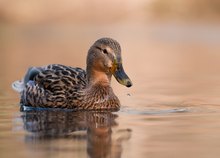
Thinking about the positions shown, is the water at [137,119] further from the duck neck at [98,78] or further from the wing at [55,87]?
the duck neck at [98,78]

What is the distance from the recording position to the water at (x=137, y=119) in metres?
8.81

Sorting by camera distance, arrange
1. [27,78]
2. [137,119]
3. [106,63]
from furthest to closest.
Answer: [27,78] → [106,63] → [137,119]

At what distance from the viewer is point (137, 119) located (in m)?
11.1

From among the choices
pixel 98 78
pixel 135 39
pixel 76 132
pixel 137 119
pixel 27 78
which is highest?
pixel 135 39

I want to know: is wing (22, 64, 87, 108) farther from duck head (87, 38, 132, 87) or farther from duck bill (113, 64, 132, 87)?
duck bill (113, 64, 132, 87)

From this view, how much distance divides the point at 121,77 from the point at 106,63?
0.41 m

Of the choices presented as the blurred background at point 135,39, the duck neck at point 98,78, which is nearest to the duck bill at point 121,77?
the duck neck at point 98,78

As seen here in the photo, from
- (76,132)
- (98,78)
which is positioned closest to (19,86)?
(98,78)

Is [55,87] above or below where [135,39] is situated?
below

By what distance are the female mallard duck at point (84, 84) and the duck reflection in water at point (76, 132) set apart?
290mm

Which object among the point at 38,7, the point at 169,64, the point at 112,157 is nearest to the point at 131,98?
the point at 112,157

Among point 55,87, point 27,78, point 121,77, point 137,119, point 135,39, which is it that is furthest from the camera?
point 135,39

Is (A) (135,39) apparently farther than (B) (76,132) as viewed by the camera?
Yes

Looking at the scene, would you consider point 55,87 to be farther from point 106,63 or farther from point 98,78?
point 106,63
